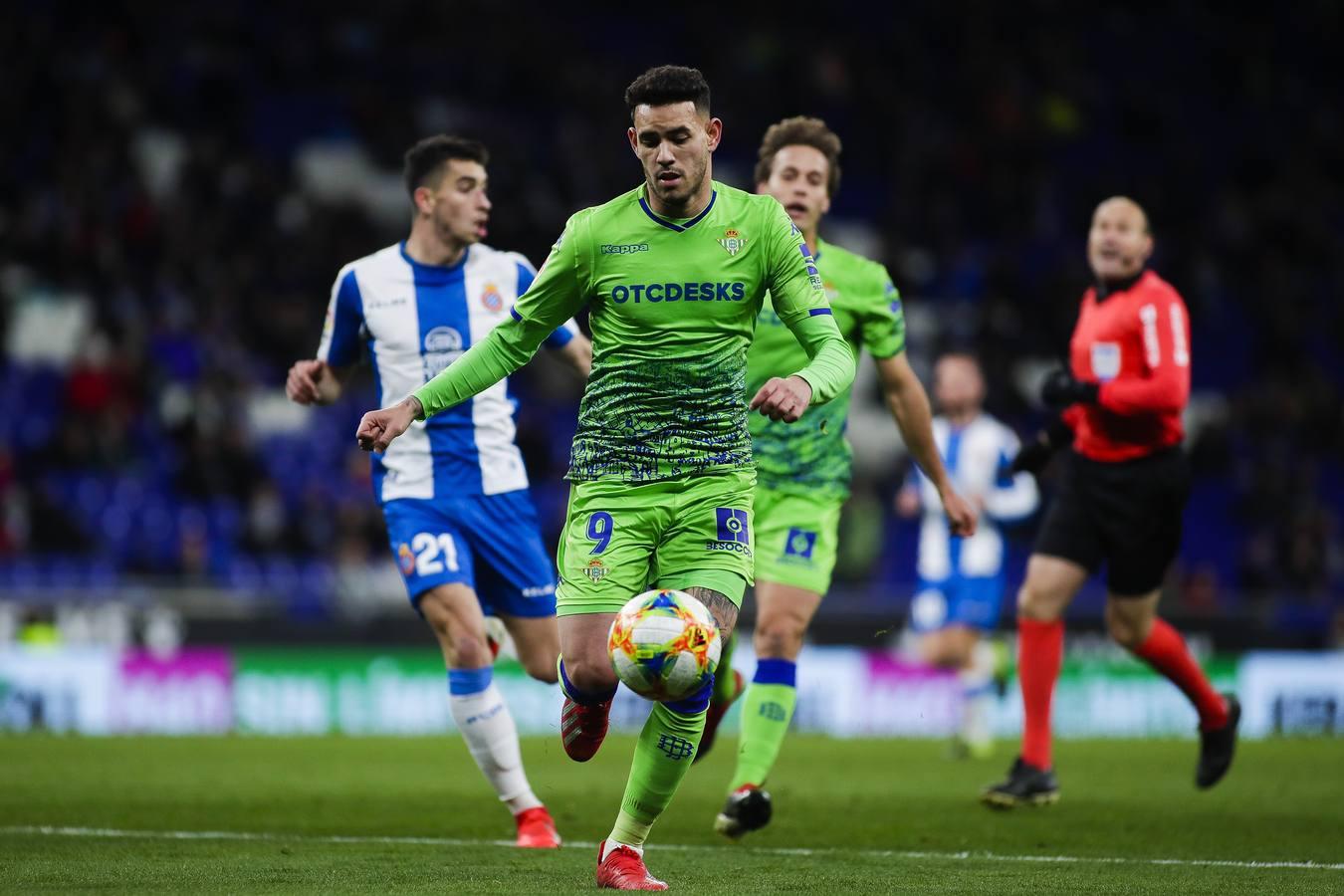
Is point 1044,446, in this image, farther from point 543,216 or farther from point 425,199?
point 543,216

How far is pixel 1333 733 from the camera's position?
16.1 metres

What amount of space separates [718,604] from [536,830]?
6.19ft

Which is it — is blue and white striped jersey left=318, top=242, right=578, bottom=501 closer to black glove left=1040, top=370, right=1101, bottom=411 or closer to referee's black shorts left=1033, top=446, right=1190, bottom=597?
black glove left=1040, top=370, right=1101, bottom=411

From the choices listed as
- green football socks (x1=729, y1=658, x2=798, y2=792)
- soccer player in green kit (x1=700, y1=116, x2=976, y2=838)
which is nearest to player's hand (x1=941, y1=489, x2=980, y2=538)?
soccer player in green kit (x1=700, y1=116, x2=976, y2=838)

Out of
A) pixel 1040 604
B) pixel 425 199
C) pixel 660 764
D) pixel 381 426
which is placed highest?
pixel 425 199

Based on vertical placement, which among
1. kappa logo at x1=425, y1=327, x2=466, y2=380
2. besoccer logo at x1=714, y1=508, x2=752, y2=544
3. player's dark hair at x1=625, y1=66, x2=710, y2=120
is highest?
player's dark hair at x1=625, y1=66, x2=710, y2=120

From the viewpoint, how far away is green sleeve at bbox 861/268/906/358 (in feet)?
26.5

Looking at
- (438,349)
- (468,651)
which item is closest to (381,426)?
(468,651)

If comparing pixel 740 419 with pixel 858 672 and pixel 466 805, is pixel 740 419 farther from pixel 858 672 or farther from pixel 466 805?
pixel 858 672

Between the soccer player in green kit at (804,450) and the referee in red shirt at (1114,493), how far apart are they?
1133 mm

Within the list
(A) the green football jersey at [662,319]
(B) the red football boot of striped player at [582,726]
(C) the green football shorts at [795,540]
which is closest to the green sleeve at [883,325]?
(C) the green football shorts at [795,540]

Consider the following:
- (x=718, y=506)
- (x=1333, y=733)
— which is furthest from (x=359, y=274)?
(x=1333, y=733)

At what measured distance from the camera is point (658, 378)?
20.0 feet

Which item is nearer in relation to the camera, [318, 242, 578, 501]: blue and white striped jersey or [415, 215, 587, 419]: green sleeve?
[415, 215, 587, 419]: green sleeve
